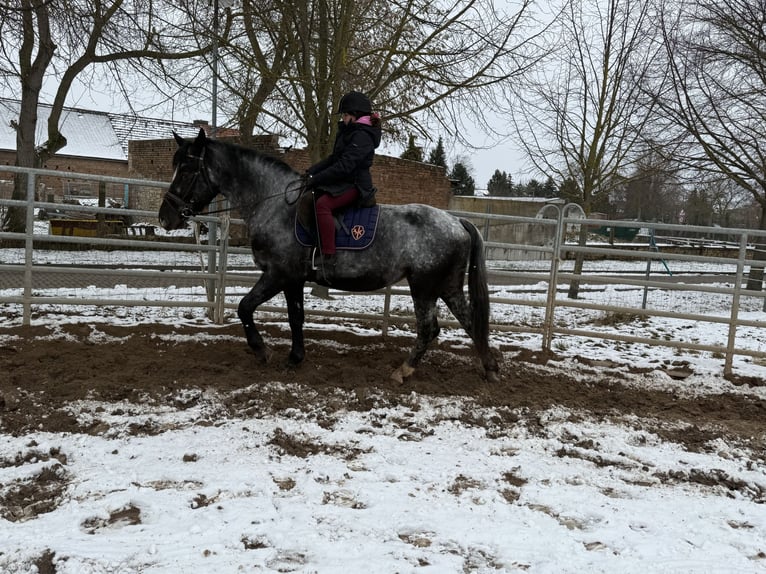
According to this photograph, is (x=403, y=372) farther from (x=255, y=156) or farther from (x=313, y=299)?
(x=313, y=299)

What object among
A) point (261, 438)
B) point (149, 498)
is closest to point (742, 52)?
point (261, 438)

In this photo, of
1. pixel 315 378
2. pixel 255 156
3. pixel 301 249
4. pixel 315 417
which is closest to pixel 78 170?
pixel 255 156

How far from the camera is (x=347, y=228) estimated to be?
4801 millimetres

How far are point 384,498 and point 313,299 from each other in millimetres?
5838

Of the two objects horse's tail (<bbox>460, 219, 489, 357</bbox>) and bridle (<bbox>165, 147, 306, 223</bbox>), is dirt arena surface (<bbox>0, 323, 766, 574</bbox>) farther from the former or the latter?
bridle (<bbox>165, 147, 306, 223</bbox>)

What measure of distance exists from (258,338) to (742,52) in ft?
33.8

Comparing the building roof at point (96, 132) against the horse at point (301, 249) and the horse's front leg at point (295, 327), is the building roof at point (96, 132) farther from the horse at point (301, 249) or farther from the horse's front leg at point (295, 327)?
the horse's front leg at point (295, 327)

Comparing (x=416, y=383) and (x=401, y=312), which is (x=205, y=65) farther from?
(x=416, y=383)

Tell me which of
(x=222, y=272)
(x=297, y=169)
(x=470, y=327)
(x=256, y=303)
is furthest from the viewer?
(x=297, y=169)

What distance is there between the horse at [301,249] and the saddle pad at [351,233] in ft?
0.23

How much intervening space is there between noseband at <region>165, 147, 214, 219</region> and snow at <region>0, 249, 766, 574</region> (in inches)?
71.6

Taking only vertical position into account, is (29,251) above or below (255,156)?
below

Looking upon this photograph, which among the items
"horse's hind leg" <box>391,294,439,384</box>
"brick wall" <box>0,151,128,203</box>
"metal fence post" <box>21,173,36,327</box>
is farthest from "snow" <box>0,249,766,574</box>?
"brick wall" <box>0,151,128,203</box>

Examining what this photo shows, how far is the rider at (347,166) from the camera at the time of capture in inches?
181
